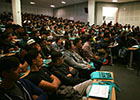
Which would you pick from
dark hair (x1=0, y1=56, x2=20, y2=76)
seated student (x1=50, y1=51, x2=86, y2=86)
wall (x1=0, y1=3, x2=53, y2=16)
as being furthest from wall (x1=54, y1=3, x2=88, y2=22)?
dark hair (x1=0, y1=56, x2=20, y2=76)

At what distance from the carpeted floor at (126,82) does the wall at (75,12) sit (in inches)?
466

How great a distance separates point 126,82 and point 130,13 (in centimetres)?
1186

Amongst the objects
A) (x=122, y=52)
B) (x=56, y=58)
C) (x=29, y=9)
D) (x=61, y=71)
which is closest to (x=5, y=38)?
(x=56, y=58)

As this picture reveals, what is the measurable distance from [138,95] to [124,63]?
101 inches

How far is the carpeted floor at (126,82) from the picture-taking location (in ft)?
9.78

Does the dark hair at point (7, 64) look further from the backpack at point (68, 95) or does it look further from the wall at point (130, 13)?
the wall at point (130, 13)

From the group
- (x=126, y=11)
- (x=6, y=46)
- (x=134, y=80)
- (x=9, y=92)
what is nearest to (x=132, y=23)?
(x=126, y=11)

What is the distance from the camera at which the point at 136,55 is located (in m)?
5.44

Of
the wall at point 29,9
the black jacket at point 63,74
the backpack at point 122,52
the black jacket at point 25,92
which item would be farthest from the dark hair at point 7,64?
the wall at point 29,9

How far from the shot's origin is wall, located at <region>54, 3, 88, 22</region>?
15595 millimetres

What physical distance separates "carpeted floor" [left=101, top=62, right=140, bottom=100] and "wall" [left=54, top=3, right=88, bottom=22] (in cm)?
1183

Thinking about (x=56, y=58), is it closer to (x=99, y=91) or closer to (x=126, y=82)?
(x=99, y=91)

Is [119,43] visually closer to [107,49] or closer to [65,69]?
[107,49]

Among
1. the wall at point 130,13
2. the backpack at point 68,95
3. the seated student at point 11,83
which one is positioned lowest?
the backpack at point 68,95
